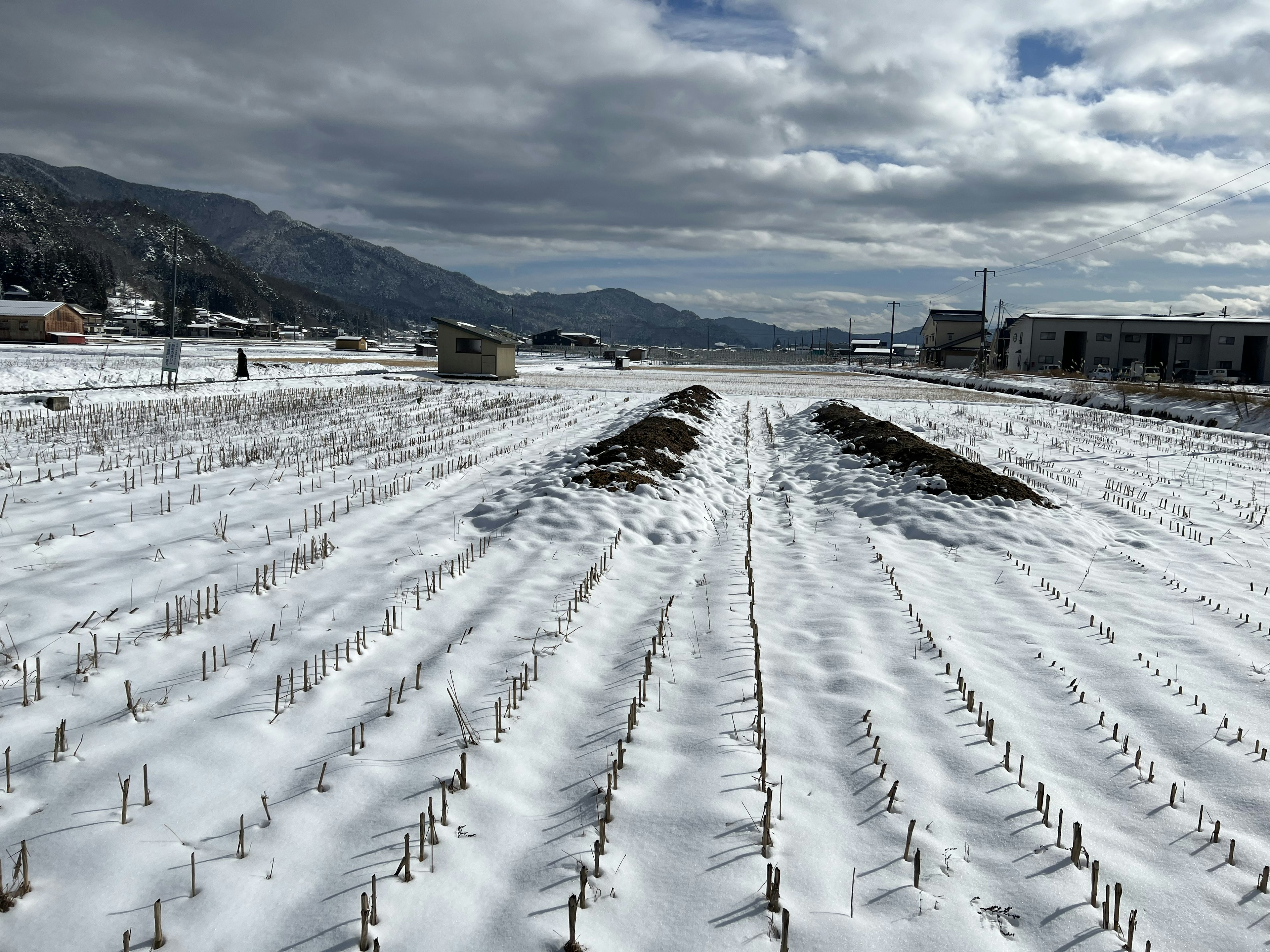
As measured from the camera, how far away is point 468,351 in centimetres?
4203

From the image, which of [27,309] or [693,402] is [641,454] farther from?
[27,309]

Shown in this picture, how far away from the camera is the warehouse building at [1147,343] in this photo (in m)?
62.5

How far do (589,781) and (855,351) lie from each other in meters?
161

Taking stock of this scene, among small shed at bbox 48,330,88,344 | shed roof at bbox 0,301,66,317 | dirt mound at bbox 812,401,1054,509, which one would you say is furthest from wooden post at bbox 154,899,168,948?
shed roof at bbox 0,301,66,317

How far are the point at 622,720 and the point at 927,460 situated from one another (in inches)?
361

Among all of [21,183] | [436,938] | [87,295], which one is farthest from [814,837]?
[21,183]

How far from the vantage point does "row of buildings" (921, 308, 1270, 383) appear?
62062mm

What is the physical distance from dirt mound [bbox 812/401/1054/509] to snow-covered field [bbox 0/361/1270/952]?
20.9 inches

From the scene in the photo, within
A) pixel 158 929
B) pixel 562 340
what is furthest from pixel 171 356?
pixel 562 340

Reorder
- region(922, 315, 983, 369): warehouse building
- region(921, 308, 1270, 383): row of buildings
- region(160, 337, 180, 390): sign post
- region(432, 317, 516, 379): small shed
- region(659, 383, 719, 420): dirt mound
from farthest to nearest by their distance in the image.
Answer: region(922, 315, 983, 369): warehouse building < region(921, 308, 1270, 383): row of buildings < region(432, 317, 516, 379): small shed < region(160, 337, 180, 390): sign post < region(659, 383, 719, 420): dirt mound

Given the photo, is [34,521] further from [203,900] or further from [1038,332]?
[1038,332]

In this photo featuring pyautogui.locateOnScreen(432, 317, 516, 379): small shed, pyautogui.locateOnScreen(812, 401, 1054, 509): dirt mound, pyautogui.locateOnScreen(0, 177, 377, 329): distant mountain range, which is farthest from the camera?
pyautogui.locateOnScreen(0, 177, 377, 329): distant mountain range

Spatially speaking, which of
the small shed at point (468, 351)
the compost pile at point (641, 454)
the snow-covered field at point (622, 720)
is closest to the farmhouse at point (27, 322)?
the small shed at point (468, 351)

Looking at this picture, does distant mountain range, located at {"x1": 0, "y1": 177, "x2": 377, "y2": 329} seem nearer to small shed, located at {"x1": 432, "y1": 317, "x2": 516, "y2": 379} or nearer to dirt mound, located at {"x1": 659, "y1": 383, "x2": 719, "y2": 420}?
small shed, located at {"x1": 432, "y1": 317, "x2": 516, "y2": 379}
